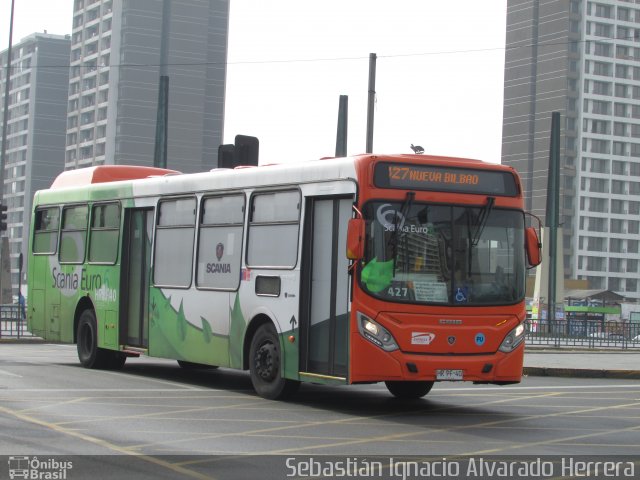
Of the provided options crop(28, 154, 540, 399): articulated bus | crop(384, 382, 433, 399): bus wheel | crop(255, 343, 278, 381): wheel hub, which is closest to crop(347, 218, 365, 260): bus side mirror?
crop(28, 154, 540, 399): articulated bus

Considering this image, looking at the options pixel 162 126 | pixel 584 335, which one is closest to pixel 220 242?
pixel 584 335

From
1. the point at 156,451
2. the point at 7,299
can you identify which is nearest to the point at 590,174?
the point at 7,299

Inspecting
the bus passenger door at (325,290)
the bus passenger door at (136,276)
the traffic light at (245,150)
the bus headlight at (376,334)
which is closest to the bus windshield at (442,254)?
the bus headlight at (376,334)

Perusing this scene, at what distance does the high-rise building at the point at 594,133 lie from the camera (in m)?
138

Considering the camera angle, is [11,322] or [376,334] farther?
[11,322]

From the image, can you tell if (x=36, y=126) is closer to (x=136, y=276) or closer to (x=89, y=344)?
(x=89, y=344)

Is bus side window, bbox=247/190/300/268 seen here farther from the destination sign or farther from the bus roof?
the bus roof

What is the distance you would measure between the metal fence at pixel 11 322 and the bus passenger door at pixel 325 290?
2001cm

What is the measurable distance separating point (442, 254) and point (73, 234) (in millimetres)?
9458

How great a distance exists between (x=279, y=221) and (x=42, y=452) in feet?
20.6

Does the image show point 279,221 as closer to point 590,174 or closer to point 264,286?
point 264,286

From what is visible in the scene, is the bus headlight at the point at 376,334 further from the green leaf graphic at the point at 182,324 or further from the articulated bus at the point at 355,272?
the green leaf graphic at the point at 182,324

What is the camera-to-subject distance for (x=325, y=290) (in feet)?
48.3

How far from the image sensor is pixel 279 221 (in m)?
15.8
